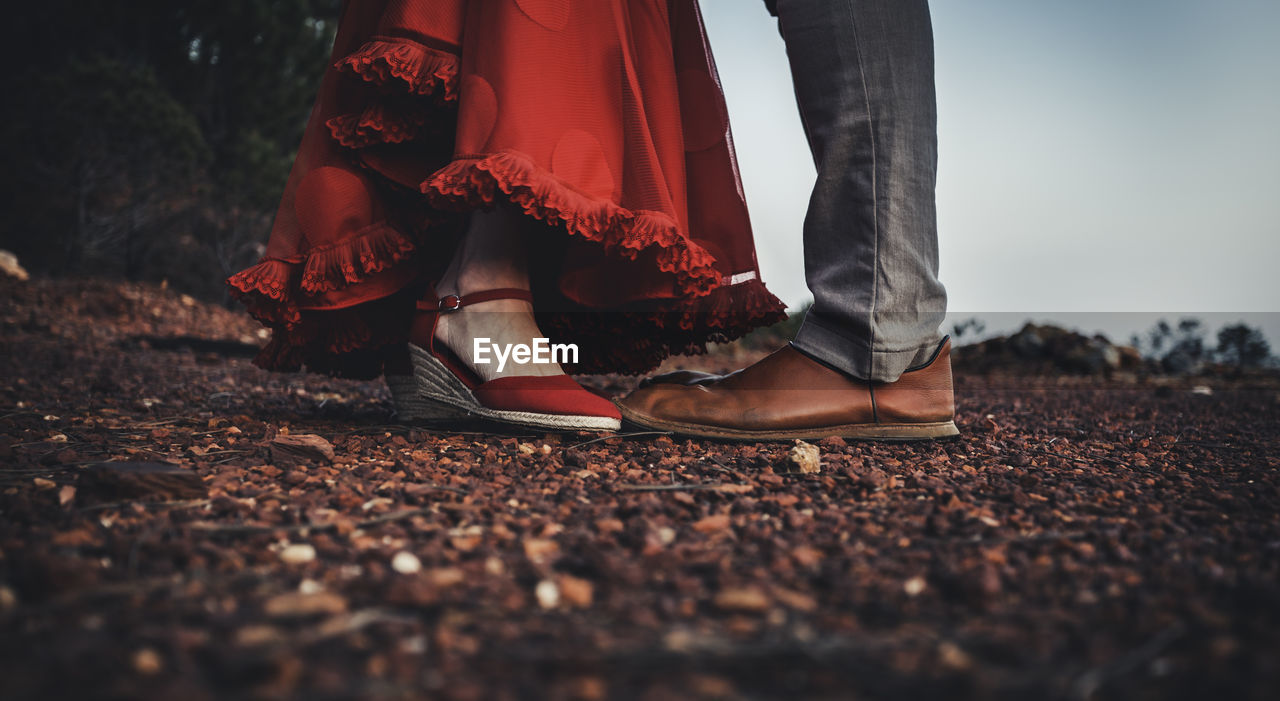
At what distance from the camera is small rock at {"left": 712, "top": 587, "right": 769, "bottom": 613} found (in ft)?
1.68

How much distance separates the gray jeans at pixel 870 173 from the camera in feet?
3.83

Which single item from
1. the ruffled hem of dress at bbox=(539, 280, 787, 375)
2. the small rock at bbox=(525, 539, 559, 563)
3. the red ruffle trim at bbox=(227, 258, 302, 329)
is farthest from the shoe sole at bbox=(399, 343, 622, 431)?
the small rock at bbox=(525, 539, 559, 563)

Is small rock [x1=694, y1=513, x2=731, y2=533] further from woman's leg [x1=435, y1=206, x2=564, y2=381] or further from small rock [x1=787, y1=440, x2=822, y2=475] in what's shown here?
woman's leg [x1=435, y1=206, x2=564, y2=381]

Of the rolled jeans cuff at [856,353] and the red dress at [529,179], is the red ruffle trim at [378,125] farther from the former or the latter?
the rolled jeans cuff at [856,353]

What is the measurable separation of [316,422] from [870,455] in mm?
1077

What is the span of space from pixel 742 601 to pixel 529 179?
77 centimetres

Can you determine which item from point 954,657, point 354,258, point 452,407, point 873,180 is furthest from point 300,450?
point 873,180

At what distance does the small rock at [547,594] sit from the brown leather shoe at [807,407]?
2.33 feet

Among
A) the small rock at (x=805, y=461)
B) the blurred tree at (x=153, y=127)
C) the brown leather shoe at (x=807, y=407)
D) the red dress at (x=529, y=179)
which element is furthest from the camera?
the blurred tree at (x=153, y=127)

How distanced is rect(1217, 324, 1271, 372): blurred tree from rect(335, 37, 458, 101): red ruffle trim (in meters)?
5.49

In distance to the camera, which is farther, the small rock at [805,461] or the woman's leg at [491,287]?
the woman's leg at [491,287]

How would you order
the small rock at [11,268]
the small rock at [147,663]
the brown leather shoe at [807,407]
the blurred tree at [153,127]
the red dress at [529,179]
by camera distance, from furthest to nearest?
1. the blurred tree at [153,127]
2. the small rock at [11,268]
3. the brown leather shoe at [807,407]
4. the red dress at [529,179]
5. the small rock at [147,663]

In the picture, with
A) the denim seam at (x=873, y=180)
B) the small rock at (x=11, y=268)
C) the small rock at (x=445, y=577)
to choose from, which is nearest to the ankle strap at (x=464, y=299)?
the denim seam at (x=873, y=180)

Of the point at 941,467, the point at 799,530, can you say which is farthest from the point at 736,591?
the point at 941,467
